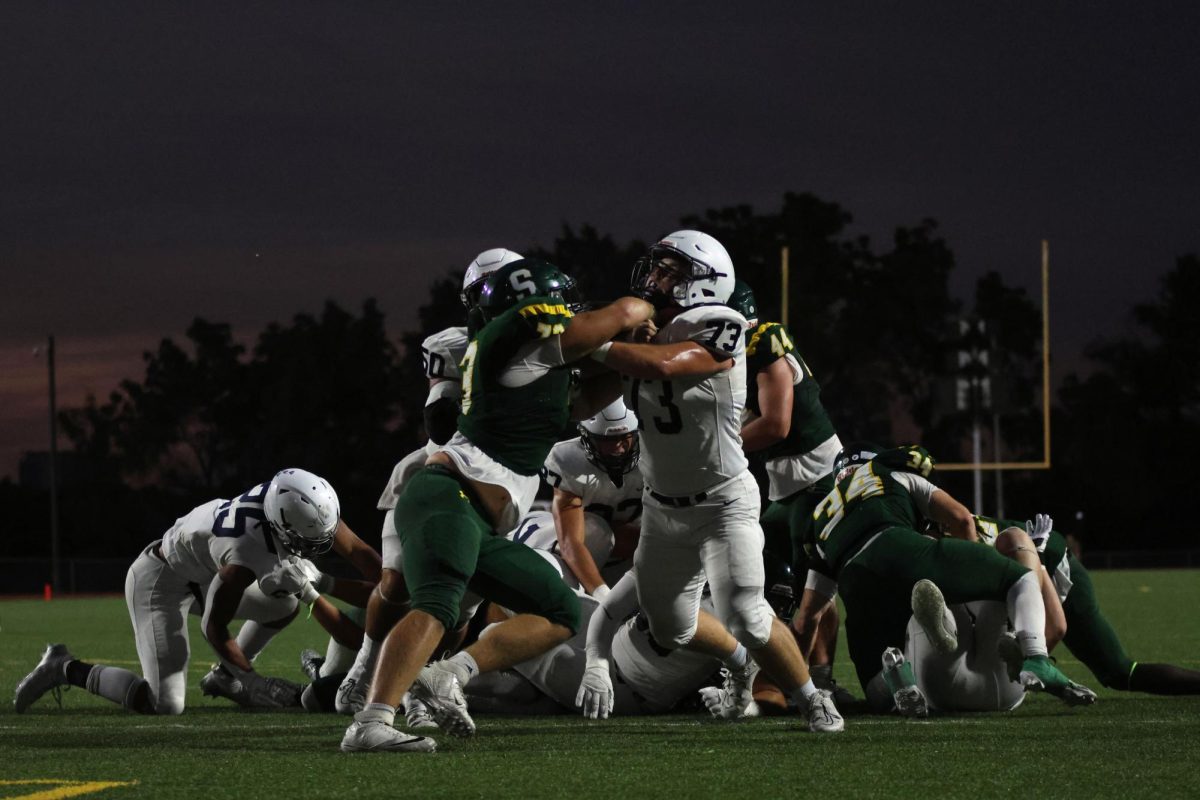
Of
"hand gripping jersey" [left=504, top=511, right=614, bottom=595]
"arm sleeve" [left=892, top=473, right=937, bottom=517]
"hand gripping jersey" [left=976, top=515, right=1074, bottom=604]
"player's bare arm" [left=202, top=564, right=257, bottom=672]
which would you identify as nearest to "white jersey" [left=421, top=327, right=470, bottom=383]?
"hand gripping jersey" [left=504, top=511, right=614, bottom=595]

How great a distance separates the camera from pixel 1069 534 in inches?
1829

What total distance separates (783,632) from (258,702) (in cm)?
272

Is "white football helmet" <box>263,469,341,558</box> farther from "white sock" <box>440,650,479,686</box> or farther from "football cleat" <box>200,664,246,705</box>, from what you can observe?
"white sock" <box>440,650,479,686</box>

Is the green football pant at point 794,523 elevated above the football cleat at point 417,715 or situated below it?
above

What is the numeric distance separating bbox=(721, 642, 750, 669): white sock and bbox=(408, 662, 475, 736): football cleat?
1225 millimetres

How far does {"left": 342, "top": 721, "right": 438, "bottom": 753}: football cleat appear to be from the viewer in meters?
5.41

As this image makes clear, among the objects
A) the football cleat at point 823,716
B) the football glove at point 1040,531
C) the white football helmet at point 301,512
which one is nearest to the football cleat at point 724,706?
the football cleat at point 823,716

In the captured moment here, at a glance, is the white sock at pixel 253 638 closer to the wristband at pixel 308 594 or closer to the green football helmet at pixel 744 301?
the wristband at pixel 308 594

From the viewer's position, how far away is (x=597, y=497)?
27.7 ft

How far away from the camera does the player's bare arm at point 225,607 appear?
761 cm

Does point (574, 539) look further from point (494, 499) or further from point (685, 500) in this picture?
point (494, 499)

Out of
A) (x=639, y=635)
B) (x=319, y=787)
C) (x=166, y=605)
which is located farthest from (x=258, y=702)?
(x=319, y=787)

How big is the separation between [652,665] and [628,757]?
1.62m

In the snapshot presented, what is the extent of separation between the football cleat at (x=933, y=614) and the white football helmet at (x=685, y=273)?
136cm
